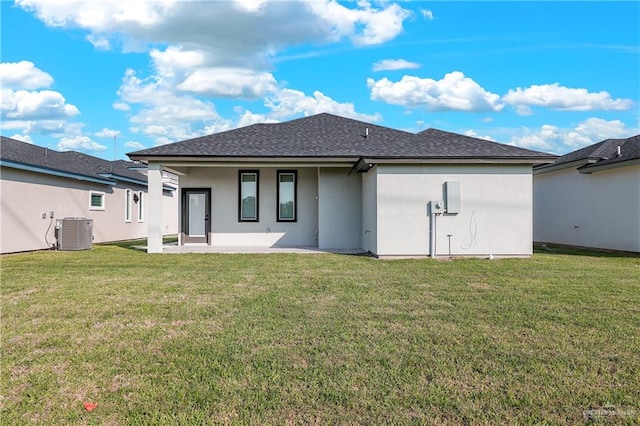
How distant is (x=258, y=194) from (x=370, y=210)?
4466mm

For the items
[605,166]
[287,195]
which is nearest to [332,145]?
[287,195]

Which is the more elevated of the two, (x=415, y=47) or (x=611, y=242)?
(x=415, y=47)

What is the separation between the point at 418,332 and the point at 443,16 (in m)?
10.1

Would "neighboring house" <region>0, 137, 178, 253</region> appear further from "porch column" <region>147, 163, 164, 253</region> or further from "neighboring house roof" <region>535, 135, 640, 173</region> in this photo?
"neighboring house roof" <region>535, 135, 640, 173</region>

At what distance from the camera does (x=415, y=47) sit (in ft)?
49.9

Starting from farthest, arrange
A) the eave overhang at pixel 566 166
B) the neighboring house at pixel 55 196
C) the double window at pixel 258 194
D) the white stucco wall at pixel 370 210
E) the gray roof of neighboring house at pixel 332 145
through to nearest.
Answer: the double window at pixel 258 194 → the eave overhang at pixel 566 166 → the neighboring house at pixel 55 196 → the gray roof of neighboring house at pixel 332 145 → the white stucco wall at pixel 370 210

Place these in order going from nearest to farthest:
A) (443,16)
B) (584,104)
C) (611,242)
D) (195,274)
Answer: (195,274) < (443,16) < (611,242) < (584,104)

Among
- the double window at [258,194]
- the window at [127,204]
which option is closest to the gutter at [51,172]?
the window at [127,204]

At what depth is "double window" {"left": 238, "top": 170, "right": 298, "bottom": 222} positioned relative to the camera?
15.2 m

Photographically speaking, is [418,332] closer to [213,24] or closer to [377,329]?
[377,329]

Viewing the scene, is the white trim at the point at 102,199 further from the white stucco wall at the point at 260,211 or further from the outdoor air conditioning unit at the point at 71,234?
the white stucco wall at the point at 260,211

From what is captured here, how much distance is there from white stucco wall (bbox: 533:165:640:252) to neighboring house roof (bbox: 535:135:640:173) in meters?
0.35

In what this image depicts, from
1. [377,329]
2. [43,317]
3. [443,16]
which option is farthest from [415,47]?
[43,317]

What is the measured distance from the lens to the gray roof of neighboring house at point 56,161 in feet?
43.5
